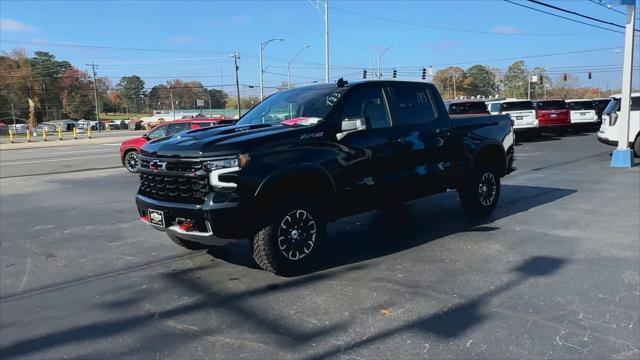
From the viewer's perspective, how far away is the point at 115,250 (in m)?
6.46

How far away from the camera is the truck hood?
4730mm

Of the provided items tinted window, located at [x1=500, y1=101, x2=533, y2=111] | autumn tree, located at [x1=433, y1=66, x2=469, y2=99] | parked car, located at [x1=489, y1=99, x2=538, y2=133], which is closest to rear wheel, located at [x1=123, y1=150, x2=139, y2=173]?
parked car, located at [x1=489, y1=99, x2=538, y2=133]

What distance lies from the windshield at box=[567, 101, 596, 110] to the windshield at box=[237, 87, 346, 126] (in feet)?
81.6

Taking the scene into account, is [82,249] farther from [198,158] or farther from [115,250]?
[198,158]

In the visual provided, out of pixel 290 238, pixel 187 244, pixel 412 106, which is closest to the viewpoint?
pixel 290 238

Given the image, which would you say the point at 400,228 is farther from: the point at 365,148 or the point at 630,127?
the point at 630,127

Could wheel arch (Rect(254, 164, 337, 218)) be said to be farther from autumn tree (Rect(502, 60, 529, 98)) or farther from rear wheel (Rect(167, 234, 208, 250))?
autumn tree (Rect(502, 60, 529, 98))

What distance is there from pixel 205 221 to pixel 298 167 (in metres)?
0.99

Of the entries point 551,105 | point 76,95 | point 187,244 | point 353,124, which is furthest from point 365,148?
point 76,95

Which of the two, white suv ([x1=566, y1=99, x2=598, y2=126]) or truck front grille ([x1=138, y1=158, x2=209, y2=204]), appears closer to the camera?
truck front grille ([x1=138, y1=158, x2=209, y2=204])

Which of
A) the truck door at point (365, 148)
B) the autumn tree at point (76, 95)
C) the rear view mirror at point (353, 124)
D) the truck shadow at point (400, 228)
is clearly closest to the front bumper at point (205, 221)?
the truck shadow at point (400, 228)

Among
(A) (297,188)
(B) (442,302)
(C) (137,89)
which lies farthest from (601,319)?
(C) (137,89)

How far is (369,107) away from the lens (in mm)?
5953

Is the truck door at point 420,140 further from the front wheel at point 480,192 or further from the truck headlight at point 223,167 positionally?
the truck headlight at point 223,167
